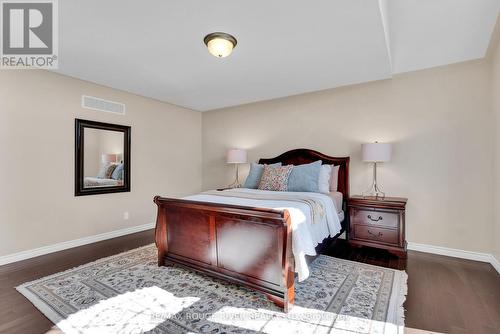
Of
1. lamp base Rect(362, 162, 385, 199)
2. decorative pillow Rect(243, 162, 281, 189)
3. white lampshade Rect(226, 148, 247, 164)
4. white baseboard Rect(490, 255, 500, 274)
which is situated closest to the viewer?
white baseboard Rect(490, 255, 500, 274)

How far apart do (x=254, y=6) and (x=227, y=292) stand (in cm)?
242

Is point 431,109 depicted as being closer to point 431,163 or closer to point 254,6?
point 431,163

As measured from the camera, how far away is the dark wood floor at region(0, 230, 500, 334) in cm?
176

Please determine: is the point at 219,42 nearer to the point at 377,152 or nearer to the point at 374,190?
the point at 377,152

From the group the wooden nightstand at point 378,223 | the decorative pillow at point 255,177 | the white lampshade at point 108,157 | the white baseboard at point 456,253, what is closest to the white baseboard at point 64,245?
the white lampshade at point 108,157

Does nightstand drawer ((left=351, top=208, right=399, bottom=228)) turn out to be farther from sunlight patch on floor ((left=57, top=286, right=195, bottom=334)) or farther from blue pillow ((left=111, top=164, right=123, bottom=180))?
blue pillow ((left=111, top=164, right=123, bottom=180))

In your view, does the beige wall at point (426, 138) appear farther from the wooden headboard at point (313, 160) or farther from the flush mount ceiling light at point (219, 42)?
the flush mount ceiling light at point (219, 42)

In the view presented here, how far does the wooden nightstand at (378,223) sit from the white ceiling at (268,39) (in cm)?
173

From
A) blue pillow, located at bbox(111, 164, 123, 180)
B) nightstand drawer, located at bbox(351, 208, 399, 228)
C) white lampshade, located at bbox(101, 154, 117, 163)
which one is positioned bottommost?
nightstand drawer, located at bbox(351, 208, 399, 228)

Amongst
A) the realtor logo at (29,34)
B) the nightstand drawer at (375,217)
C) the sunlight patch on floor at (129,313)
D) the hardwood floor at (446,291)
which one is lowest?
the hardwood floor at (446,291)

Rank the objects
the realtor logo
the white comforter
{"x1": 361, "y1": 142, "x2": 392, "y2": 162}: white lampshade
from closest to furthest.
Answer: the white comforter < the realtor logo < {"x1": 361, "y1": 142, "x2": 392, "y2": 162}: white lampshade

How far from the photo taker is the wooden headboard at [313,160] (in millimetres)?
3762

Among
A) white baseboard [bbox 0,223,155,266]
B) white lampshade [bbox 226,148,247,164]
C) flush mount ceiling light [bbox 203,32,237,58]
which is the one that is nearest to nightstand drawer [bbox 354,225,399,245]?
white lampshade [bbox 226,148,247,164]

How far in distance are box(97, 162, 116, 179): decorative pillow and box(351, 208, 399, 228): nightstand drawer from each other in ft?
12.2
